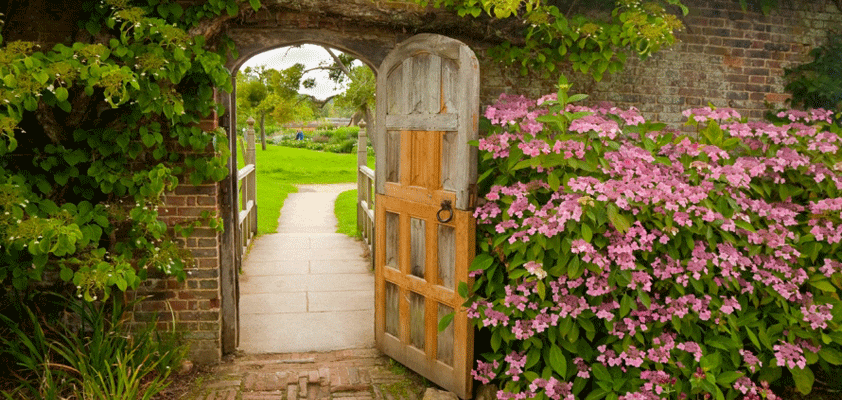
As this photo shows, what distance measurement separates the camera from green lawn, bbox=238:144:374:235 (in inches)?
477

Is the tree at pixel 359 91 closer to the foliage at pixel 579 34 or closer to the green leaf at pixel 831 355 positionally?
the foliage at pixel 579 34

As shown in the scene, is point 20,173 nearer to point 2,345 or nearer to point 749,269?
point 2,345

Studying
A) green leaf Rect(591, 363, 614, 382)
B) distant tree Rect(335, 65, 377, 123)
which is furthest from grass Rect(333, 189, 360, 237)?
green leaf Rect(591, 363, 614, 382)

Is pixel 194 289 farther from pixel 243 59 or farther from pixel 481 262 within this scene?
pixel 481 262

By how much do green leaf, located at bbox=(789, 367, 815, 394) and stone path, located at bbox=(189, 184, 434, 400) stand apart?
2205mm

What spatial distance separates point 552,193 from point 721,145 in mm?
1063

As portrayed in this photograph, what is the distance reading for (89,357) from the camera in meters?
Result: 3.90

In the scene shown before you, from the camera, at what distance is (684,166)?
3619mm

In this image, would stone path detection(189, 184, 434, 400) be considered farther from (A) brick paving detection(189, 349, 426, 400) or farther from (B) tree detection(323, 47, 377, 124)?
(B) tree detection(323, 47, 377, 124)

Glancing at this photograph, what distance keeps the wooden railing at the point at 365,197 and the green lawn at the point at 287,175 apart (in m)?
0.82

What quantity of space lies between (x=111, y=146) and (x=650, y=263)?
332 centimetres

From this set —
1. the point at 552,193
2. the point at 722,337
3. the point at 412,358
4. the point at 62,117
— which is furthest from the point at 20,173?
the point at 722,337

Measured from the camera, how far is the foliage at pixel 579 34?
4.45 m

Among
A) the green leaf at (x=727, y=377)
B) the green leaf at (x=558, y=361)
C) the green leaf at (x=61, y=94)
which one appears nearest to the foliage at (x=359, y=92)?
the green leaf at (x=61, y=94)
